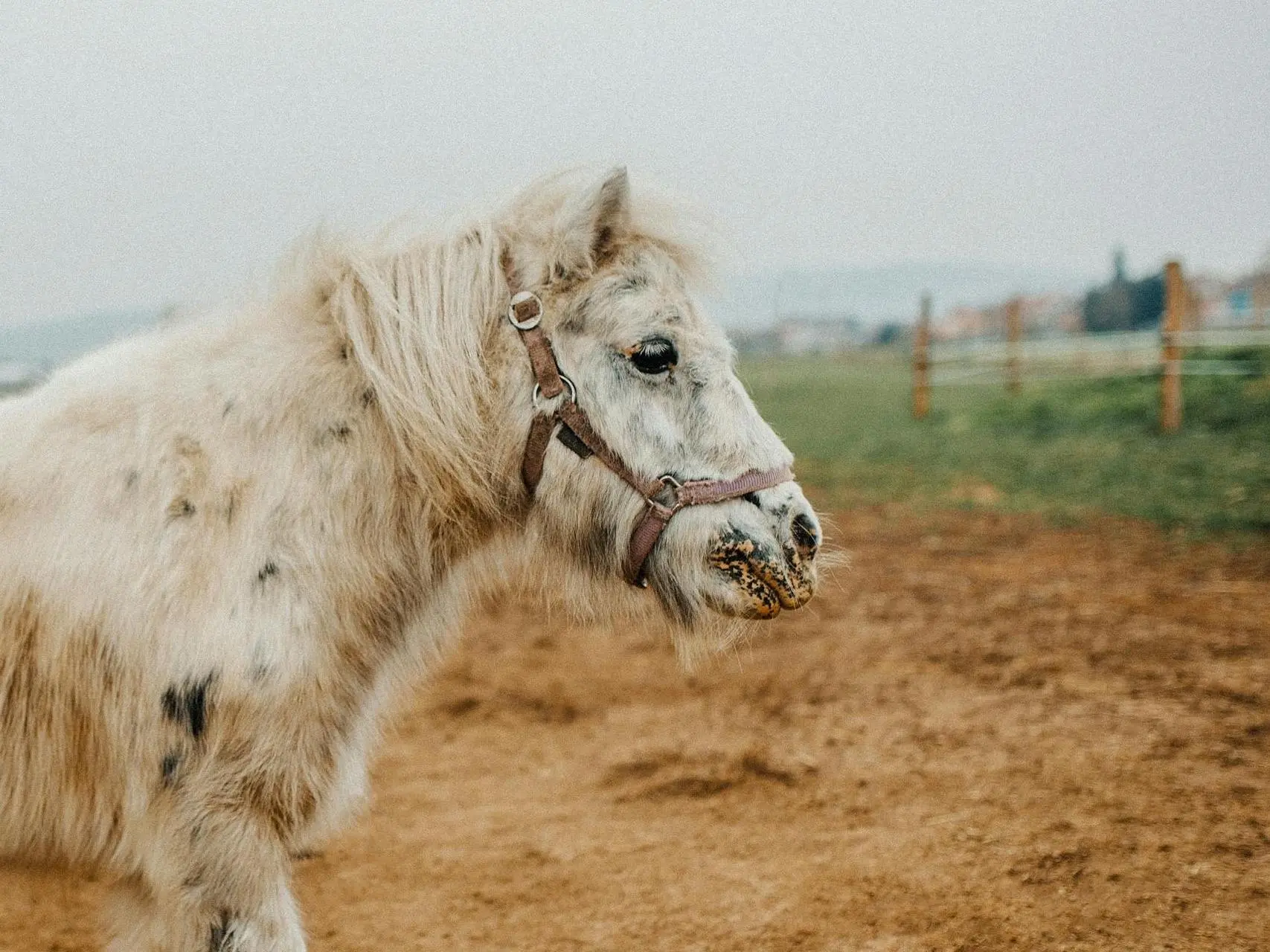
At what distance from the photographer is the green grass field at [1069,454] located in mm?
9391

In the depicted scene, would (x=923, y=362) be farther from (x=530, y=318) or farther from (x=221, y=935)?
(x=221, y=935)

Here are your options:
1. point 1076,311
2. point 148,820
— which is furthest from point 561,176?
point 1076,311

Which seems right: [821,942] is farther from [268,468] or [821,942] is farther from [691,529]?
[268,468]

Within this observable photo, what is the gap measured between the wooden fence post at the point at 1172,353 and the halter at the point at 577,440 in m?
11.8

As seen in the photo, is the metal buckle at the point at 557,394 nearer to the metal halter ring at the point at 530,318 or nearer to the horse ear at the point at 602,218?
the metal halter ring at the point at 530,318

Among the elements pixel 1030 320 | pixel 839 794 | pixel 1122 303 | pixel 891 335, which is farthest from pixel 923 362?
pixel 891 335

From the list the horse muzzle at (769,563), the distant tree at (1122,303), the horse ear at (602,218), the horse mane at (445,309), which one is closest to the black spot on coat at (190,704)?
the horse mane at (445,309)

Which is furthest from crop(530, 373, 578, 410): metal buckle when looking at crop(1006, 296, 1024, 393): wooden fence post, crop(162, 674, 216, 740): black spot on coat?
crop(1006, 296, 1024, 393): wooden fence post

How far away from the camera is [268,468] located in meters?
2.28

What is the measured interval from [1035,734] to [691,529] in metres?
2.99

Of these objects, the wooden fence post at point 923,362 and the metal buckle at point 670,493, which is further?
the wooden fence post at point 923,362

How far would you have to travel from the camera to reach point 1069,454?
40.5 feet

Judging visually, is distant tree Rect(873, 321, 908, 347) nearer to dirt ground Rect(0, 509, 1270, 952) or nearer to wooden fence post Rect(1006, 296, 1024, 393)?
wooden fence post Rect(1006, 296, 1024, 393)

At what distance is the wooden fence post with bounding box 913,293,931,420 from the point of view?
57.5ft
